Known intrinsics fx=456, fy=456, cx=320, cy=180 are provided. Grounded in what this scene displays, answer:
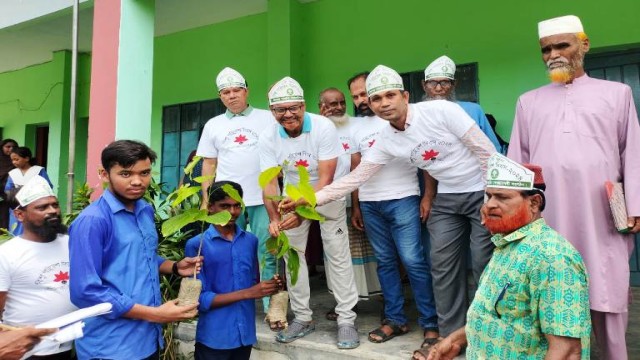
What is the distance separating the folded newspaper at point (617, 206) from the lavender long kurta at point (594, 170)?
0.03m

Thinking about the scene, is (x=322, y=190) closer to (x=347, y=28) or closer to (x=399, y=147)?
(x=399, y=147)

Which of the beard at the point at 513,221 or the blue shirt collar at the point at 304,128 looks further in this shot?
the blue shirt collar at the point at 304,128

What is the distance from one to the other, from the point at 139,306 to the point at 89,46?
6.85 metres

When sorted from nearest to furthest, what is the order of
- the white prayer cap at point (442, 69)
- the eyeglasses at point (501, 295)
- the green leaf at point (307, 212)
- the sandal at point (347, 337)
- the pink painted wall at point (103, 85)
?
the eyeglasses at point (501, 295) → the green leaf at point (307, 212) → the sandal at point (347, 337) → the white prayer cap at point (442, 69) → the pink painted wall at point (103, 85)

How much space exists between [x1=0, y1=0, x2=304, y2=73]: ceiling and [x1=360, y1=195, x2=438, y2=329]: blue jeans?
3.65 meters

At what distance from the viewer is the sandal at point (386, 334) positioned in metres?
2.99

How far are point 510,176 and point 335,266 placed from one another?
1662 mm

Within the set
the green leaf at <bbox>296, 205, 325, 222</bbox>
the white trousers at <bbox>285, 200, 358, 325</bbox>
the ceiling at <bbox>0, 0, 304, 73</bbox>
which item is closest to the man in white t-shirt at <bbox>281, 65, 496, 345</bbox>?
the green leaf at <bbox>296, 205, 325, 222</bbox>

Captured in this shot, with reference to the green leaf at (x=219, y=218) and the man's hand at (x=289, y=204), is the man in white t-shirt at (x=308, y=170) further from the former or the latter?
the green leaf at (x=219, y=218)

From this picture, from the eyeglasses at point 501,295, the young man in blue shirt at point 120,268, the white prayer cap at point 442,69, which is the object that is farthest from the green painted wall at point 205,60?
the eyeglasses at point 501,295

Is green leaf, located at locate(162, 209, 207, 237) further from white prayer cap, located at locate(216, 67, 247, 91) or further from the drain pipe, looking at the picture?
the drain pipe

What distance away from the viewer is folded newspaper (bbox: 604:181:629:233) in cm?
215

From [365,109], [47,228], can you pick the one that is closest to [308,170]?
[365,109]

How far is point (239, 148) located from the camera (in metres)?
3.49
